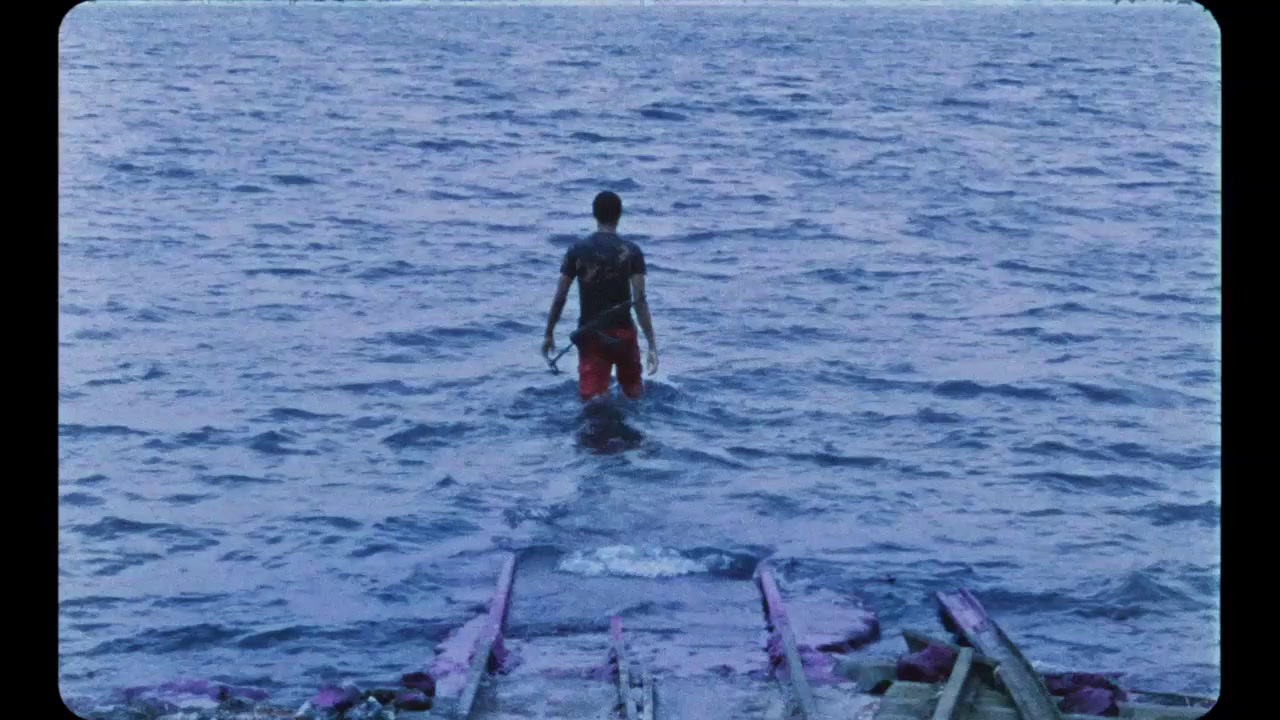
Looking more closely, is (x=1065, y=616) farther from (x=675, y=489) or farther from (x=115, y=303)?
(x=115, y=303)

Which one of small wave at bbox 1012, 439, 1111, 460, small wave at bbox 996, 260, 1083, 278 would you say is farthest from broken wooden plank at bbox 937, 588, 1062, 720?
small wave at bbox 996, 260, 1083, 278

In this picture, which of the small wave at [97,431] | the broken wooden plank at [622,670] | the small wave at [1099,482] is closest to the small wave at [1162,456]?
the small wave at [1099,482]

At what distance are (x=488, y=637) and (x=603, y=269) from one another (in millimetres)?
4725

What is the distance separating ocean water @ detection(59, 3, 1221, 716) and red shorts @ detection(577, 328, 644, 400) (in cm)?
→ 44

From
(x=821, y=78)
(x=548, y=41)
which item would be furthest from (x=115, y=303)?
(x=548, y=41)

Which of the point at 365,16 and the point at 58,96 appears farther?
the point at 365,16

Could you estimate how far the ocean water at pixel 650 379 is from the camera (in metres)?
10.3

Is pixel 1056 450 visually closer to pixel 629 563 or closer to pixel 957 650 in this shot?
pixel 629 563

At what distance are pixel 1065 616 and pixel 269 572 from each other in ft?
17.7

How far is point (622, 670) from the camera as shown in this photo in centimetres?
840

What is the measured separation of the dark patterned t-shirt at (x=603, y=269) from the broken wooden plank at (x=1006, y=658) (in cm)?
412

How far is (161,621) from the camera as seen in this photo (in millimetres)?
10117

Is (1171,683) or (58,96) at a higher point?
(58,96)

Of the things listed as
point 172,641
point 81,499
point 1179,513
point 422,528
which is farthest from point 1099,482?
point 81,499
